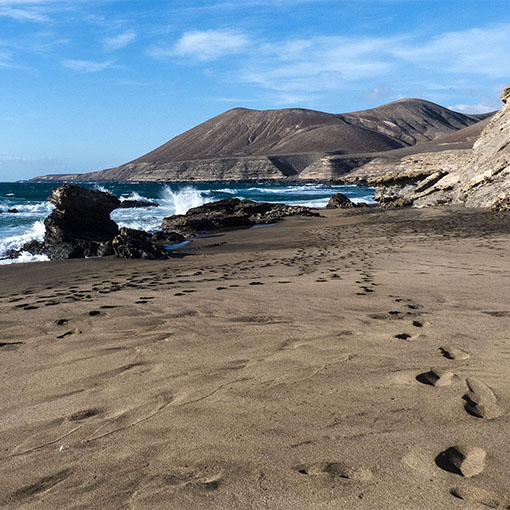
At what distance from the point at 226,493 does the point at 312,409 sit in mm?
766

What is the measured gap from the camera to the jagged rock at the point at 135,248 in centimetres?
1055

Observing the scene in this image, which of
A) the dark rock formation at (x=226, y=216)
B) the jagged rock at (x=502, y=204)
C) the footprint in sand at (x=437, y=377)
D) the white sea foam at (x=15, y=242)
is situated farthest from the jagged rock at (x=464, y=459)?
the jagged rock at (x=502, y=204)

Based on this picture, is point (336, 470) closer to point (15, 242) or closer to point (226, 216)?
point (15, 242)

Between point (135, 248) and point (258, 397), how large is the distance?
8.65m

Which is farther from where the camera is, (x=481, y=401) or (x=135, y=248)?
(x=135, y=248)

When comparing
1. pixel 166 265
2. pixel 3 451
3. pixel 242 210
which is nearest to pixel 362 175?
pixel 242 210

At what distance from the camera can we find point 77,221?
1367cm

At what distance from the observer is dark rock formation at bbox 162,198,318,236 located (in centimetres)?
1855

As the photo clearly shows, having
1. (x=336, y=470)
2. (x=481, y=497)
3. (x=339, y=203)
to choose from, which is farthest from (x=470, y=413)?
(x=339, y=203)

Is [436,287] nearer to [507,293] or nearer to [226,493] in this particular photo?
[507,293]

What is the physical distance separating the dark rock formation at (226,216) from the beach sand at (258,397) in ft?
41.8

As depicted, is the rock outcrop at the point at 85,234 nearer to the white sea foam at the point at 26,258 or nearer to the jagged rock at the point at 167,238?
the white sea foam at the point at 26,258

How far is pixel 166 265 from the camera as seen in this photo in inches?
372

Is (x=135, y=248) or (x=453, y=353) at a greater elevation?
(x=453, y=353)
